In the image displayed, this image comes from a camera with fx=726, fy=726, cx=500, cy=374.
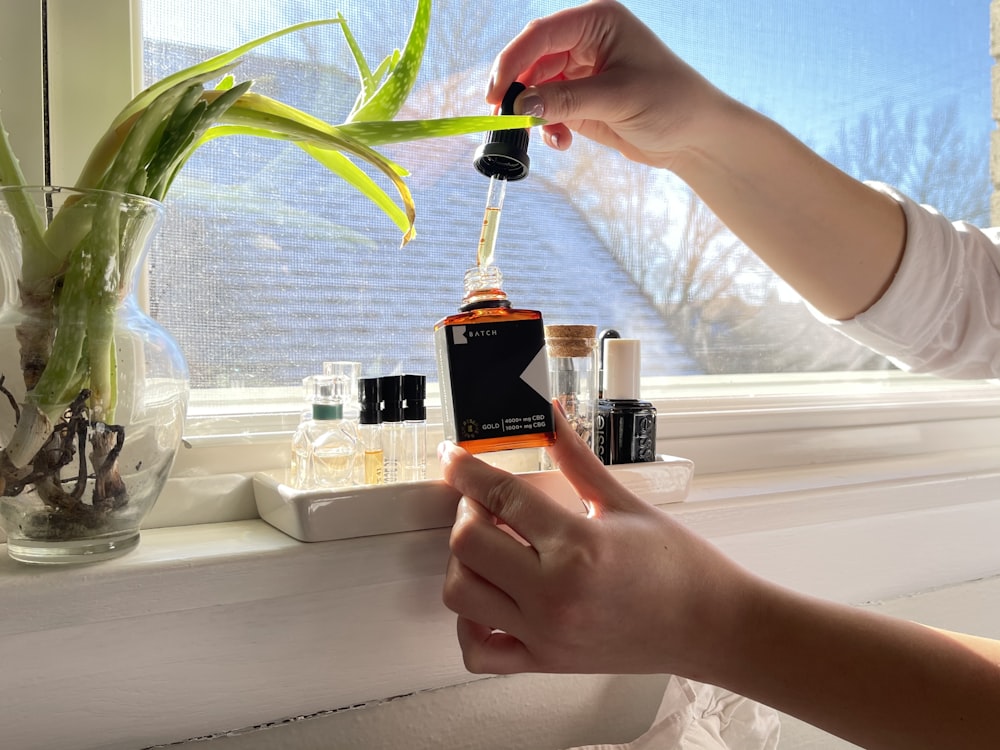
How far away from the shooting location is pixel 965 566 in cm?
102

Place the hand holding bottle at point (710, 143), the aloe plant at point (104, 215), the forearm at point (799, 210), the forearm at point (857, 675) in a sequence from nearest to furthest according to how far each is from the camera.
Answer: the aloe plant at point (104, 215) < the forearm at point (857, 675) < the hand holding bottle at point (710, 143) < the forearm at point (799, 210)

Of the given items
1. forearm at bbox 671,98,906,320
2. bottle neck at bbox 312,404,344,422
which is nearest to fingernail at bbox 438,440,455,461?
bottle neck at bbox 312,404,344,422

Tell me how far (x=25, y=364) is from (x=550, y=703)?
58cm

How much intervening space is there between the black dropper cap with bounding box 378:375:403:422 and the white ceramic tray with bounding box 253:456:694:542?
7 centimetres

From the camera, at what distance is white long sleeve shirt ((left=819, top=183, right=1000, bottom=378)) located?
34.9 inches

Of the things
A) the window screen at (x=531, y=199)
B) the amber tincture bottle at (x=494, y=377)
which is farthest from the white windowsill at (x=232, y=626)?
the window screen at (x=531, y=199)

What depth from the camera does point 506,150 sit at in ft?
1.98

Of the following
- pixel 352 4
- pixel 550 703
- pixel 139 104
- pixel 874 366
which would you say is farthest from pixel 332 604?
pixel 874 366

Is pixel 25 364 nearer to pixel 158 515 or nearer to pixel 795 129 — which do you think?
pixel 158 515

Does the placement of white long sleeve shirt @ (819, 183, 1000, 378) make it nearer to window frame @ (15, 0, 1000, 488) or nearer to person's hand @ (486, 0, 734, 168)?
window frame @ (15, 0, 1000, 488)

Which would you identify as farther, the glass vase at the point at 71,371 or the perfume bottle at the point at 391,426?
the perfume bottle at the point at 391,426

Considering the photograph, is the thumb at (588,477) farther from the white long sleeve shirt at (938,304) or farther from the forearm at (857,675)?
the white long sleeve shirt at (938,304)

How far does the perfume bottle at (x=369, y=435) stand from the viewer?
0.63 metres

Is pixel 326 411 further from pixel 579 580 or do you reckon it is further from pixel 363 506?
pixel 579 580
